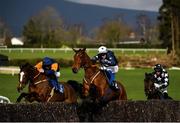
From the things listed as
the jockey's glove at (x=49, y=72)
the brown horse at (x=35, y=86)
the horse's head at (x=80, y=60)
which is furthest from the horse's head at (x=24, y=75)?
the horse's head at (x=80, y=60)

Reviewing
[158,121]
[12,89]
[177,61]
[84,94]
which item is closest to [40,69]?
[84,94]

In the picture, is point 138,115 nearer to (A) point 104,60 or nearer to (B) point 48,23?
(A) point 104,60

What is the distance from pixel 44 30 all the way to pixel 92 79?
99124mm

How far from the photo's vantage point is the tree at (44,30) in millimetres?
100375

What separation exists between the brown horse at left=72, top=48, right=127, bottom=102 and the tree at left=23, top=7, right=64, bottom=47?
7211 cm

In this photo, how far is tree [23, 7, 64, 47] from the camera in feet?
329

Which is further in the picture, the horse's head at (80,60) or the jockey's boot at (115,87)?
the jockey's boot at (115,87)

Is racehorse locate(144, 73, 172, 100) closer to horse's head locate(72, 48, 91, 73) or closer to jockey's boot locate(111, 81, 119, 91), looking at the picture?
jockey's boot locate(111, 81, 119, 91)

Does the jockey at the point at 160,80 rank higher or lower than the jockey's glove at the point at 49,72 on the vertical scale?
lower

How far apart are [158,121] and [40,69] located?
3454 millimetres

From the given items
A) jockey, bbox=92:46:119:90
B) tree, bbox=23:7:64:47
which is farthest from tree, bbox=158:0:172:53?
jockey, bbox=92:46:119:90

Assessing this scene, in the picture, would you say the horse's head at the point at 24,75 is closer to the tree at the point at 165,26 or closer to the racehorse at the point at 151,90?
the racehorse at the point at 151,90

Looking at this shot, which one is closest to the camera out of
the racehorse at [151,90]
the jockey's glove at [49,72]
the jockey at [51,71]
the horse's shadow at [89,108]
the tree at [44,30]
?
the horse's shadow at [89,108]

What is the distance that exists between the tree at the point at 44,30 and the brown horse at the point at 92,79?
2839 inches
